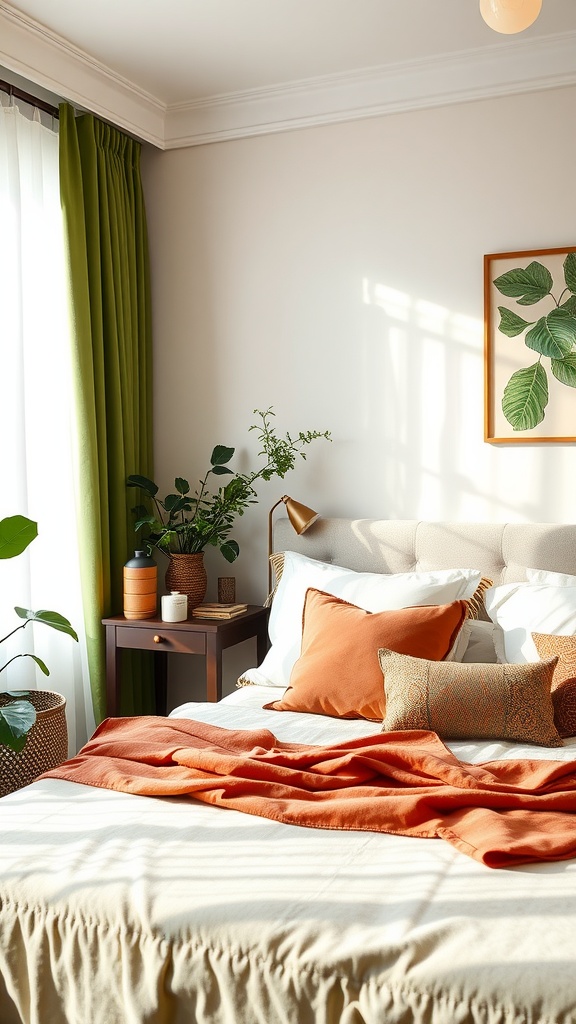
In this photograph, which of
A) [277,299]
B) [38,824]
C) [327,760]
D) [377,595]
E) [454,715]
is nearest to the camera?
[38,824]

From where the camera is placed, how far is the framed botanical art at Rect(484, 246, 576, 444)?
3.37 m

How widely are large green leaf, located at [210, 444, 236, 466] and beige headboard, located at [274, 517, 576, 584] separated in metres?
0.35

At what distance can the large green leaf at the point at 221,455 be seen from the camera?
3.83 metres

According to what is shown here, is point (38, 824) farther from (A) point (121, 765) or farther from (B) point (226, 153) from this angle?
(B) point (226, 153)

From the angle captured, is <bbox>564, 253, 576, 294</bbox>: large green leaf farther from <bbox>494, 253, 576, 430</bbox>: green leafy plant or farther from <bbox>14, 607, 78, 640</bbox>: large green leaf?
<bbox>14, 607, 78, 640</bbox>: large green leaf

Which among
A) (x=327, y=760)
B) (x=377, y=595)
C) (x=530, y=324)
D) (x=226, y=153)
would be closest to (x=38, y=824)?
(x=327, y=760)

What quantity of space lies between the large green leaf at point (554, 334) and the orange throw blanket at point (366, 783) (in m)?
1.66

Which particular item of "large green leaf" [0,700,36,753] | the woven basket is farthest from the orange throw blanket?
the woven basket

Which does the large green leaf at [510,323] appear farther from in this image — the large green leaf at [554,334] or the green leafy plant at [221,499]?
the green leafy plant at [221,499]

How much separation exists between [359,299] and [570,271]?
33.1 inches

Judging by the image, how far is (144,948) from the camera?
1.57 m

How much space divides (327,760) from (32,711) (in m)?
1.03

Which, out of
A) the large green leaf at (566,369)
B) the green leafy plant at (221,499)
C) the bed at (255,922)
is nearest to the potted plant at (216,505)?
the green leafy plant at (221,499)

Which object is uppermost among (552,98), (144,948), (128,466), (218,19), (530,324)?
(218,19)
